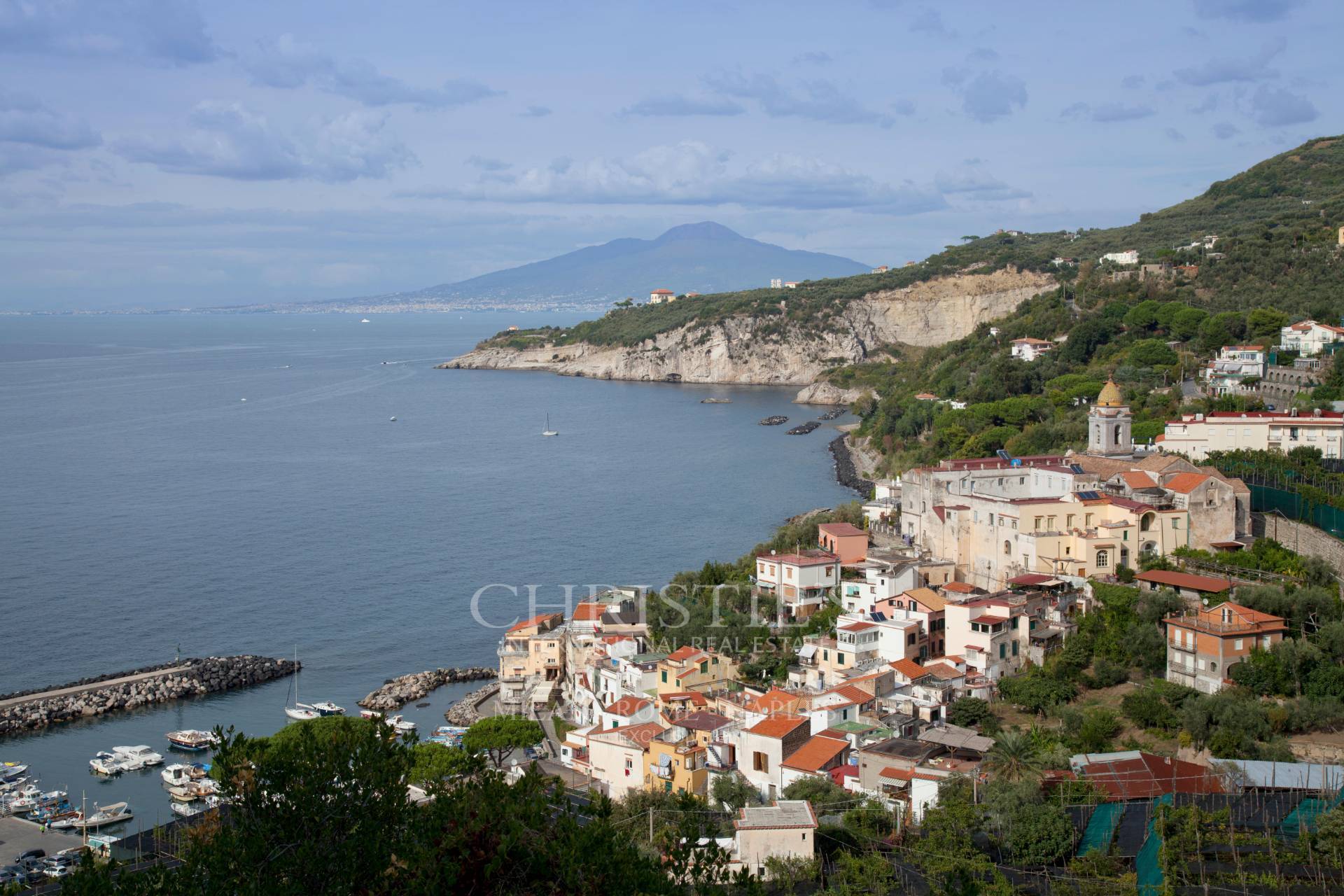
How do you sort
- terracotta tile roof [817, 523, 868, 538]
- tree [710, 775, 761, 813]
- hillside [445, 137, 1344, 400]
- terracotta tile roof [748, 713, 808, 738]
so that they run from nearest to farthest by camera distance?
tree [710, 775, 761, 813] → terracotta tile roof [748, 713, 808, 738] → terracotta tile roof [817, 523, 868, 538] → hillside [445, 137, 1344, 400]

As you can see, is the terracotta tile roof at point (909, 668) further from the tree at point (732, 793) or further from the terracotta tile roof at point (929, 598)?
the tree at point (732, 793)

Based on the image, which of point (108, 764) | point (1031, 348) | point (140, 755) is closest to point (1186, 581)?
point (140, 755)

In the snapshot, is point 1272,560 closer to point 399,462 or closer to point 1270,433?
point 1270,433

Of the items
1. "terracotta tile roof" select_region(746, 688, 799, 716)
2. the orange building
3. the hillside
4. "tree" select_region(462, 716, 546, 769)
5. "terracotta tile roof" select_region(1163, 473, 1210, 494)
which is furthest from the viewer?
the hillside

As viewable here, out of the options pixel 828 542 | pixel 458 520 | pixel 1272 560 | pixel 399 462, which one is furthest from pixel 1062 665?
pixel 399 462

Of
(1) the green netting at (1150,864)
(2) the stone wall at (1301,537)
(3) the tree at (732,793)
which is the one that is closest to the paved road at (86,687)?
(3) the tree at (732,793)

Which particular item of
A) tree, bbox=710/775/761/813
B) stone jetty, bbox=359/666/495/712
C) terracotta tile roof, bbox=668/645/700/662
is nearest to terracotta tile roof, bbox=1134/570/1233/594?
terracotta tile roof, bbox=668/645/700/662

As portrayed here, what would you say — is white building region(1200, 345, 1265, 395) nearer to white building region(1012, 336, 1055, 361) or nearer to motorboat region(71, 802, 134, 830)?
white building region(1012, 336, 1055, 361)
